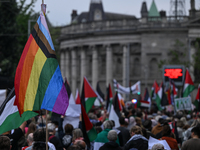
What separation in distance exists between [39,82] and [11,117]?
1266 mm

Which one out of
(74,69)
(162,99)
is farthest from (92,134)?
(74,69)

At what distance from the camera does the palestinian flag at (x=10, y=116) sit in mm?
7896

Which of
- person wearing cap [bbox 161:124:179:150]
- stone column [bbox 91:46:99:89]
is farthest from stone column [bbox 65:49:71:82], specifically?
person wearing cap [bbox 161:124:179:150]

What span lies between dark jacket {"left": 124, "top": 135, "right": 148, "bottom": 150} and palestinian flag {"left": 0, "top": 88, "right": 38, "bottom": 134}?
79.7 inches

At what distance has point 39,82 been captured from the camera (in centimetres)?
716

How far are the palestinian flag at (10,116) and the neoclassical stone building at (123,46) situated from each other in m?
48.7

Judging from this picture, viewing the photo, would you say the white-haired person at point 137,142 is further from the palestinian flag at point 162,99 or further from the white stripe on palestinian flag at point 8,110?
the palestinian flag at point 162,99

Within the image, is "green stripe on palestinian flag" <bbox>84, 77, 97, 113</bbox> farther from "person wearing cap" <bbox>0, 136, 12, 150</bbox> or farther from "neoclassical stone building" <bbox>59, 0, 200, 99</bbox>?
"neoclassical stone building" <bbox>59, 0, 200, 99</bbox>

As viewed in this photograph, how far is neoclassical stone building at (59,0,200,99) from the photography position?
2416 inches

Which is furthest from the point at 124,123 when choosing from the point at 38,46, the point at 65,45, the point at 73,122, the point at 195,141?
the point at 65,45

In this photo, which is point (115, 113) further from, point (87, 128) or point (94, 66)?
point (94, 66)

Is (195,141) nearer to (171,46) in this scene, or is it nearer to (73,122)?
(73,122)

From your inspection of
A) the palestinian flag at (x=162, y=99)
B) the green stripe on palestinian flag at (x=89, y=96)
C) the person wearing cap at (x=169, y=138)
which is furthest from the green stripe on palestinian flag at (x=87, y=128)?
the palestinian flag at (x=162, y=99)

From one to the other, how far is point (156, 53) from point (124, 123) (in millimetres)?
51132
